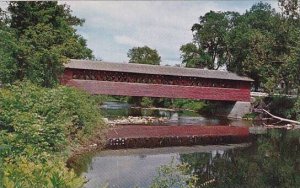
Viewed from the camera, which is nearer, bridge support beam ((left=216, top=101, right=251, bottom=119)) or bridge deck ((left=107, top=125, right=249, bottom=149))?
bridge deck ((left=107, top=125, right=249, bottom=149))

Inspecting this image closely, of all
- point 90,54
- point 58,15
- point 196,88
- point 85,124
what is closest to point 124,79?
point 196,88

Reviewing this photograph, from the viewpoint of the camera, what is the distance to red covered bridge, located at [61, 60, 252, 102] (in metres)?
29.9

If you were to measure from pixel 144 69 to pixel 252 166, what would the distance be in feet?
60.1

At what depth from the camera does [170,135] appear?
870 inches

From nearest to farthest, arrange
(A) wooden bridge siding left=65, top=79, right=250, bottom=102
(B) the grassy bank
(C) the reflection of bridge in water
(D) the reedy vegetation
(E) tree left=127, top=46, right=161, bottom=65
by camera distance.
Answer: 1. (B) the grassy bank
2. (D) the reedy vegetation
3. (C) the reflection of bridge in water
4. (A) wooden bridge siding left=65, top=79, right=250, bottom=102
5. (E) tree left=127, top=46, right=161, bottom=65

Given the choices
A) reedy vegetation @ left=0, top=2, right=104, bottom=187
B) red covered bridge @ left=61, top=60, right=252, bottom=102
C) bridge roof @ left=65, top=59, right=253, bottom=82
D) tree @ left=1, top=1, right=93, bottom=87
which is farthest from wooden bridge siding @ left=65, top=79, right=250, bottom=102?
tree @ left=1, top=1, right=93, bottom=87

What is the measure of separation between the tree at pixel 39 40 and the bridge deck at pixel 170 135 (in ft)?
14.2

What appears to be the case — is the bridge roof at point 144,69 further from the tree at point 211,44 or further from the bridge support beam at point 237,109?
the tree at point 211,44

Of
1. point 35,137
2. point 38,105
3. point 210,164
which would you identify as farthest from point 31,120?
point 210,164

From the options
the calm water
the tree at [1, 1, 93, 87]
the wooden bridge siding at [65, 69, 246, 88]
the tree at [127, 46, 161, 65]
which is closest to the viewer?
the calm water

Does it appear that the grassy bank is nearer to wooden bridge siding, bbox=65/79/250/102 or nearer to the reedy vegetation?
the reedy vegetation

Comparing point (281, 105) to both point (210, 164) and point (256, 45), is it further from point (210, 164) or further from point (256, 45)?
point (210, 164)

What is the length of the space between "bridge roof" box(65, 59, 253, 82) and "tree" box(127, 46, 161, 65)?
1099 inches

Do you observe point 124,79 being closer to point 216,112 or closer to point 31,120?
point 216,112
